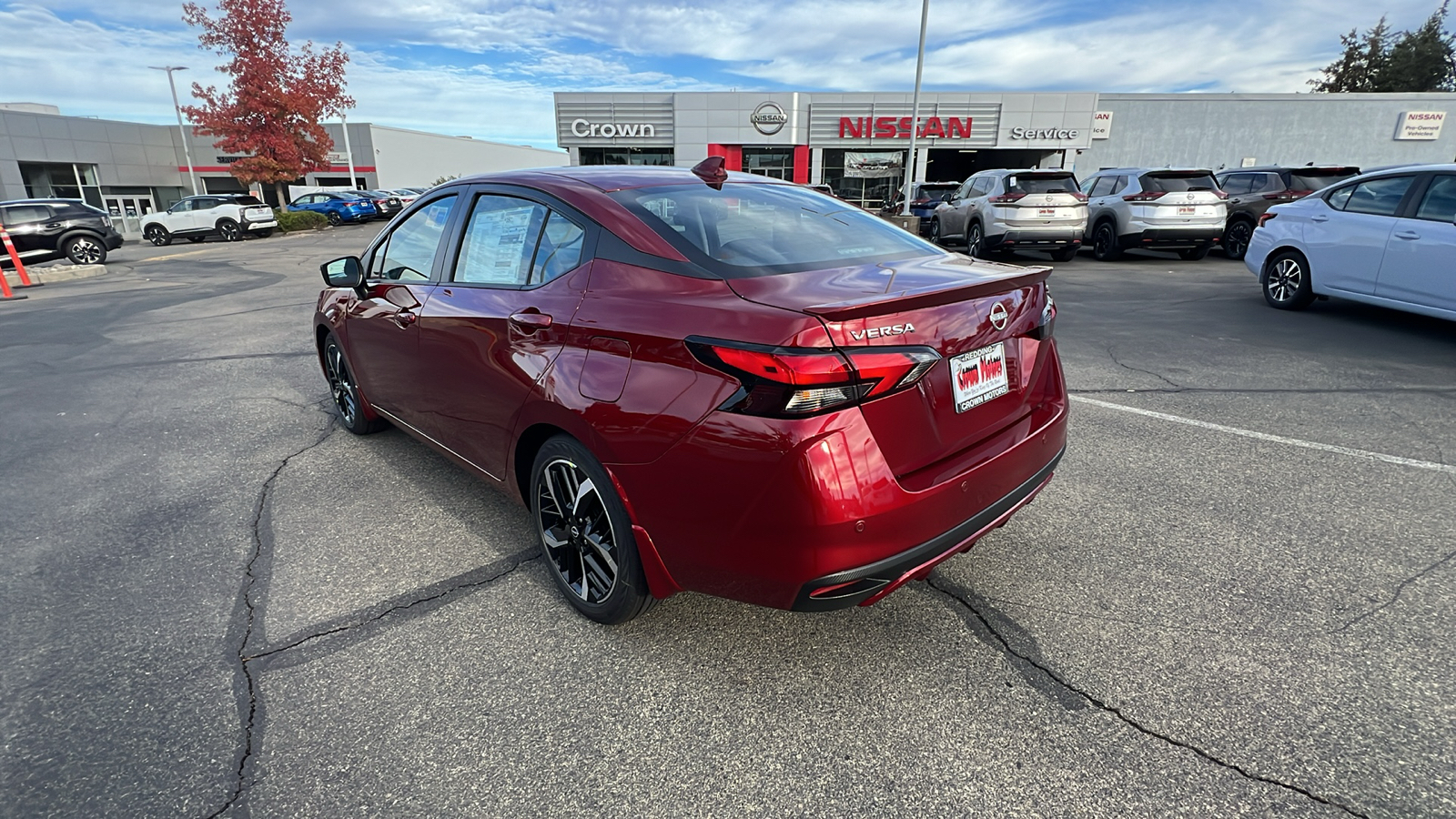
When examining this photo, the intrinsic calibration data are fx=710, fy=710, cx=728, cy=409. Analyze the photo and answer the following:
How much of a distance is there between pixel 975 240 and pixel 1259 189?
569 centimetres

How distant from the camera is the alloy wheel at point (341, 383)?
457cm

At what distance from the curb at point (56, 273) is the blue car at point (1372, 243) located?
2128cm

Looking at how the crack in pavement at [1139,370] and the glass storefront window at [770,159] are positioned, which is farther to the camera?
the glass storefront window at [770,159]

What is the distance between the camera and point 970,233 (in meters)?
14.2

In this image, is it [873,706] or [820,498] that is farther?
[873,706]

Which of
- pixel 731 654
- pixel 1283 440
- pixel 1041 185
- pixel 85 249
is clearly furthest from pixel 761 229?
pixel 85 249

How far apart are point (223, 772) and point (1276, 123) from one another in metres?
47.5

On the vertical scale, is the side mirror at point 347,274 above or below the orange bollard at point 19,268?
above

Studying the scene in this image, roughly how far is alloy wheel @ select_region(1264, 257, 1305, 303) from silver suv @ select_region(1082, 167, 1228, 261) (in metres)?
4.73

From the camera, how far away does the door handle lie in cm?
257

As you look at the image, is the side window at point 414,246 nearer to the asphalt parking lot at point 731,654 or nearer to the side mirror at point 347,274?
the side mirror at point 347,274

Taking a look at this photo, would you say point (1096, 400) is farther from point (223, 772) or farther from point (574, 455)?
point (223, 772)

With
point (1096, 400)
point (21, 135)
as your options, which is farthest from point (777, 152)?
point (21, 135)

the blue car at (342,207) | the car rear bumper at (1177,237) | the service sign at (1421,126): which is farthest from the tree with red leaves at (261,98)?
the service sign at (1421,126)
